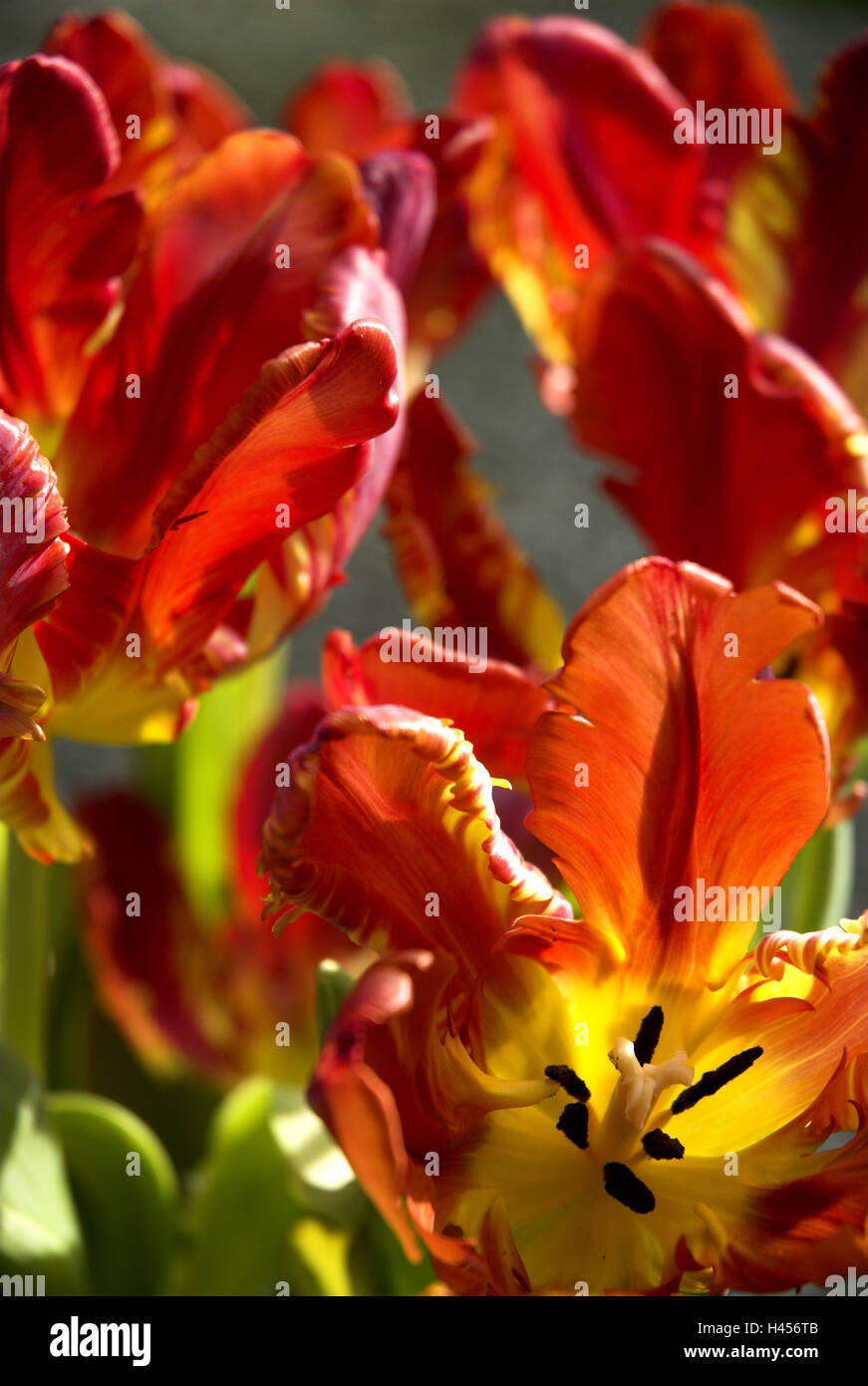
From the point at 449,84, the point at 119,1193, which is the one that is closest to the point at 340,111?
the point at 119,1193

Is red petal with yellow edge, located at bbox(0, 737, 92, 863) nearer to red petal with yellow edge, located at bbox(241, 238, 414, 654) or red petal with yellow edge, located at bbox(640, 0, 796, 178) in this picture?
red petal with yellow edge, located at bbox(241, 238, 414, 654)

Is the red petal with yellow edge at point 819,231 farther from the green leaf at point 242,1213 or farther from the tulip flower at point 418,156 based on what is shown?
the green leaf at point 242,1213

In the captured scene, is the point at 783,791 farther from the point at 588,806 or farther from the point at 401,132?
the point at 401,132

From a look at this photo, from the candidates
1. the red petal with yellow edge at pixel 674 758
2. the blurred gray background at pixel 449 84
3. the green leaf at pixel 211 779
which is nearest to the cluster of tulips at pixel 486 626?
the red petal with yellow edge at pixel 674 758

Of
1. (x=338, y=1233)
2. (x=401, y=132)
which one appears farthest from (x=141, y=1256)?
(x=401, y=132)

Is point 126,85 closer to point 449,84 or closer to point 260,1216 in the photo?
point 260,1216

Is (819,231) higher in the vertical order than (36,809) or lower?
higher
